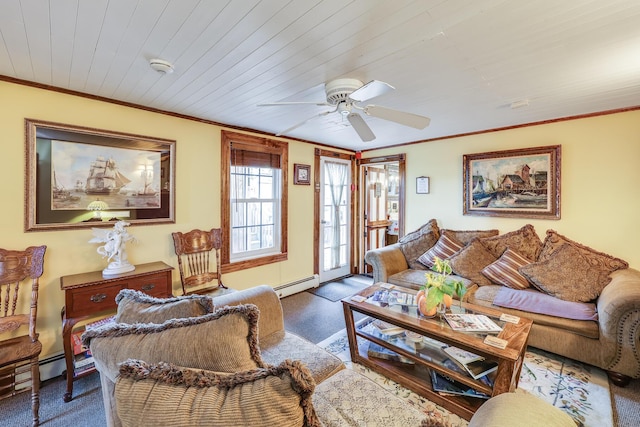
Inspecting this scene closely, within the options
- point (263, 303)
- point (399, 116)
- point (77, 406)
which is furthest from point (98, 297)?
point (399, 116)

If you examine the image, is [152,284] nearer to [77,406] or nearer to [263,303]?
[77,406]

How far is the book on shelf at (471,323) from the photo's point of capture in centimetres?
195

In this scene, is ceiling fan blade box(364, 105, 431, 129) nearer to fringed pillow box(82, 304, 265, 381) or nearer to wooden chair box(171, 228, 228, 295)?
fringed pillow box(82, 304, 265, 381)

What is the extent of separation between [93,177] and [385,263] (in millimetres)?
3235

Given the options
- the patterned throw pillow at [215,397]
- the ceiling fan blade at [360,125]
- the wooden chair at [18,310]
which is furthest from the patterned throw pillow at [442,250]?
the wooden chair at [18,310]

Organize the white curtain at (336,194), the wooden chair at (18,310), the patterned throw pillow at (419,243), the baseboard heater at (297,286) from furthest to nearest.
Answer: the white curtain at (336,194)
the baseboard heater at (297,286)
the patterned throw pillow at (419,243)
the wooden chair at (18,310)

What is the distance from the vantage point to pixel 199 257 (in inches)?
123

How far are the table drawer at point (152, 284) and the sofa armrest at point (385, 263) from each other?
239 centimetres

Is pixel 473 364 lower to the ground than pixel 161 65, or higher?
lower

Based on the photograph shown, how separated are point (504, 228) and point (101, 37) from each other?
426 centimetres

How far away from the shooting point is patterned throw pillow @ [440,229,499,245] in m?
3.59

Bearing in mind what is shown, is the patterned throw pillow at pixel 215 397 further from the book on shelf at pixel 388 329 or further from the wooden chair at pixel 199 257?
the wooden chair at pixel 199 257

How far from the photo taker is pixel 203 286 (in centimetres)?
317

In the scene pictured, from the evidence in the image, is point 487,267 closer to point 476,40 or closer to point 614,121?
point 614,121
